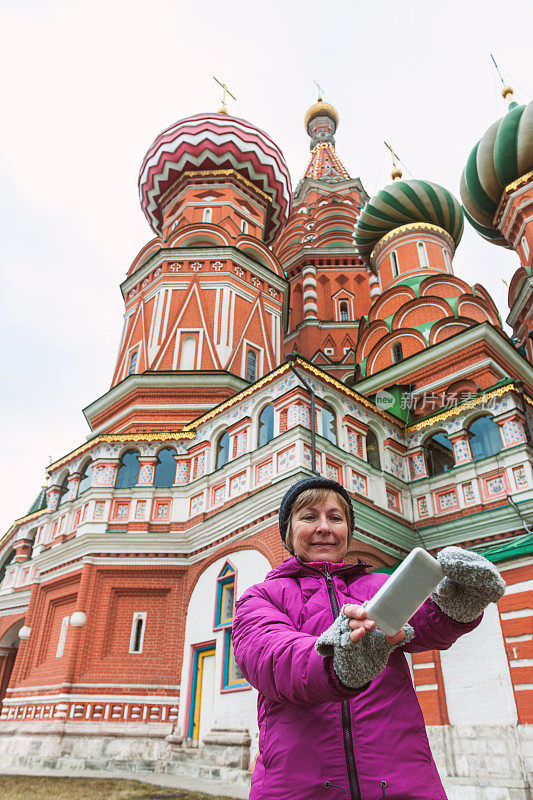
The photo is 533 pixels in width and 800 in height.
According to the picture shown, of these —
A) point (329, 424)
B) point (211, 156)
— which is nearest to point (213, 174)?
point (211, 156)

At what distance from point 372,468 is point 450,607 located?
8626 millimetres

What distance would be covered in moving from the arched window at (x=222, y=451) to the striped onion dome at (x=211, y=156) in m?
10.9

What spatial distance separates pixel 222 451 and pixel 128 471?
7.00 ft

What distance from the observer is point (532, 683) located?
22.7 feet

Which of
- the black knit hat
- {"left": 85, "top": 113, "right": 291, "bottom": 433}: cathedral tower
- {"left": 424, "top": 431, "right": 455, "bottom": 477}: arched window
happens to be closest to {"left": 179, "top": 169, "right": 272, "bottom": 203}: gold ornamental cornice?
{"left": 85, "top": 113, "right": 291, "bottom": 433}: cathedral tower

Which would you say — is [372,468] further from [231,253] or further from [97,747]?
[231,253]

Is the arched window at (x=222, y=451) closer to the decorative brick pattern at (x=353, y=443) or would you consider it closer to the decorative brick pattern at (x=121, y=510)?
the decorative brick pattern at (x=121, y=510)

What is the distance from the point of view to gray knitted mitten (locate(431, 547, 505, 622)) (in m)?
1.52

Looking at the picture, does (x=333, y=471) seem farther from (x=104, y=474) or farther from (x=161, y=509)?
(x=104, y=474)

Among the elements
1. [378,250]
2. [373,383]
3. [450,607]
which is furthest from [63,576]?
[378,250]

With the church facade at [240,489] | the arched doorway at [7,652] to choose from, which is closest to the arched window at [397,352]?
the church facade at [240,489]

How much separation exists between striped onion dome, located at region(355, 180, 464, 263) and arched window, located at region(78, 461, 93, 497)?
36.6 feet

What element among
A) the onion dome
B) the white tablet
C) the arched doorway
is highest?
the onion dome

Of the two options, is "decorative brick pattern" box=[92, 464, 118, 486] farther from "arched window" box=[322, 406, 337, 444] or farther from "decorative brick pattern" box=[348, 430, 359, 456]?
"decorative brick pattern" box=[348, 430, 359, 456]
